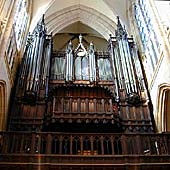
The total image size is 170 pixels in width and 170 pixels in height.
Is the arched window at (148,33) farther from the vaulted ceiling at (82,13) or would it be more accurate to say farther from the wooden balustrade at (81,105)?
the wooden balustrade at (81,105)

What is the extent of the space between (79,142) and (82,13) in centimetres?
1016

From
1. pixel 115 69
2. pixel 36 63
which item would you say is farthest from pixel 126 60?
pixel 36 63

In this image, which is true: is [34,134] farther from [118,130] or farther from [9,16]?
[9,16]

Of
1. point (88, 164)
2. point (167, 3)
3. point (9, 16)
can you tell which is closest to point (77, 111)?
point (88, 164)

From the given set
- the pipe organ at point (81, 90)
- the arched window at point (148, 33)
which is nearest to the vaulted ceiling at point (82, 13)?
the pipe organ at point (81, 90)

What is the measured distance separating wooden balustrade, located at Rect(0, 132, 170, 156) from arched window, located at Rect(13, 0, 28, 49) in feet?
19.6

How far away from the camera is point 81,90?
526 inches

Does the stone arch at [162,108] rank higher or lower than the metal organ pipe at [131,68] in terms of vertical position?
lower

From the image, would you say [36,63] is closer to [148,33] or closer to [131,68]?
[131,68]

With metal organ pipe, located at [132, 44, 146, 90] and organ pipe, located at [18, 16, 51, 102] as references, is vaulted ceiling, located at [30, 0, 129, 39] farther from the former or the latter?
metal organ pipe, located at [132, 44, 146, 90]

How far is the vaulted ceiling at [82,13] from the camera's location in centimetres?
1697

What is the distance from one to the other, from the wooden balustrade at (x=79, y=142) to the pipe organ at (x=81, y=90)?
151 cm

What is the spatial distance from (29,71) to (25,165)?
551cm

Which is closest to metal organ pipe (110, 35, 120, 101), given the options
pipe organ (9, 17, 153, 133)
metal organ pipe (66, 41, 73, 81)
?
pipe organ (9, 17, 153, 133)
